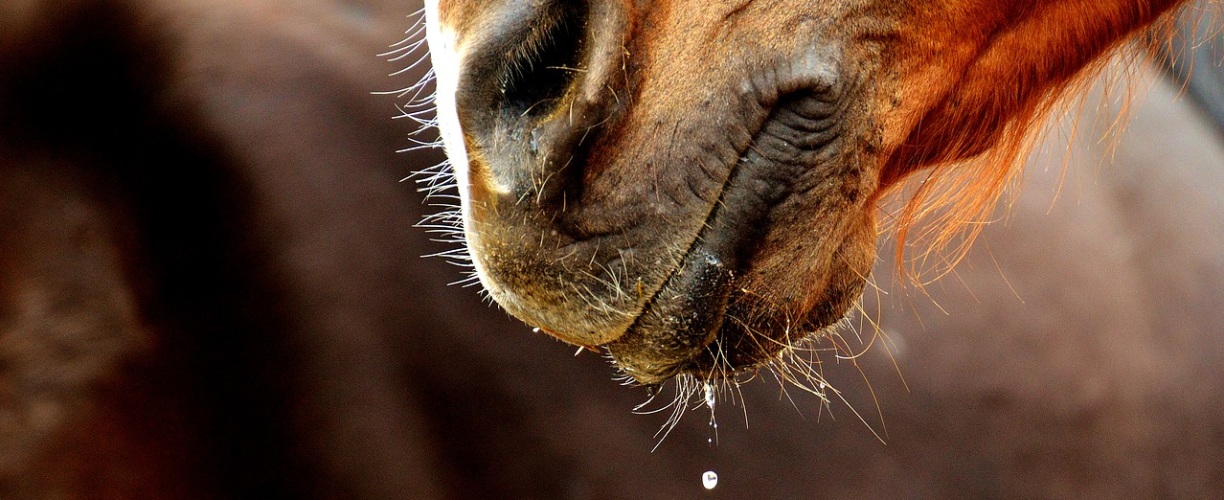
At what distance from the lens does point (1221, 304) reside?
57.5 inches

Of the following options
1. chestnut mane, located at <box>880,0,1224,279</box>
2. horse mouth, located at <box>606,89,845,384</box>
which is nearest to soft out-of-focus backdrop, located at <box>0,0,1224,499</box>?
chestnut mane, located at <box>880,0,1224,279</box>

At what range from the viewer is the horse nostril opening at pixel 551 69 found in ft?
1.98

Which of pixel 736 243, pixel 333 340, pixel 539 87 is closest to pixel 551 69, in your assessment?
pixel 539 87

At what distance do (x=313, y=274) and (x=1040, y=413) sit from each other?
3.44ft

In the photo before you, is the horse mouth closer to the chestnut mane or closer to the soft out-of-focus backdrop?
the chestnut mane

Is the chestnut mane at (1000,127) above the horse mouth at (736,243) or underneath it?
above

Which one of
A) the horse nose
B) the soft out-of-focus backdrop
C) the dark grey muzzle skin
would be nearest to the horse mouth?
the dark grey muzzle skin

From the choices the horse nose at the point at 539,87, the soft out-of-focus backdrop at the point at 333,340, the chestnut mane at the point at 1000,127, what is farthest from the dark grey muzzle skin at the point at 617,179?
the soft out-of-focus backdrop at the point at 333,340

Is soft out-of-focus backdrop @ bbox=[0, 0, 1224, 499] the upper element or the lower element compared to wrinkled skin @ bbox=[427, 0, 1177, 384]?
lower

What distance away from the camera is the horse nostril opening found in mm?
603

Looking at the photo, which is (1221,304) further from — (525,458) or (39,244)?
(39,244)

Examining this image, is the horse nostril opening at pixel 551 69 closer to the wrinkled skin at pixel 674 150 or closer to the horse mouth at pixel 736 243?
the wrinkled skin at pixel 674 150

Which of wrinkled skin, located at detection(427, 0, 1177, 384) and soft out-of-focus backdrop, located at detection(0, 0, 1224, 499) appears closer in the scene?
wrinkled skin, located at detection(427, 0, 1177, 384)

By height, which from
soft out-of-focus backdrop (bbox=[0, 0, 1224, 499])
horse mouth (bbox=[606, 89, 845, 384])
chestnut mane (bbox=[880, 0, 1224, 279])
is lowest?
soft out-of-focus backdrop (bbox=[0, 0, 1224, 499])
